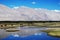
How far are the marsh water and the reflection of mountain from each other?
60cm

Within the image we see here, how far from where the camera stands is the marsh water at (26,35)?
6.65m

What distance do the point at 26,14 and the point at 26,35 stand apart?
0.91 meters

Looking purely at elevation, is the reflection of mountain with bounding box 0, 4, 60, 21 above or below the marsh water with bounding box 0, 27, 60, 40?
above

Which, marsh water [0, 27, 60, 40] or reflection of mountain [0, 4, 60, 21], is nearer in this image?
marsh water [0, 27, 60, 40]

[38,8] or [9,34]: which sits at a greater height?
[38,8]

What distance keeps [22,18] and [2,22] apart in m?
0.93

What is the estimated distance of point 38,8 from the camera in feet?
23.1

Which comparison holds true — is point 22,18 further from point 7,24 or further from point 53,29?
point 53,29

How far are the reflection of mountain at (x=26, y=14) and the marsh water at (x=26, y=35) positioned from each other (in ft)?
1.98

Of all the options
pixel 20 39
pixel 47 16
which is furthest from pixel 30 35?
pixel 47 16

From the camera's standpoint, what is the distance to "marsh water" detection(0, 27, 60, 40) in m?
6.65

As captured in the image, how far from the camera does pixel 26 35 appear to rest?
6973 millimetres

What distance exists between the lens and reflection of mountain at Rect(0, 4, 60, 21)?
22.5 feet

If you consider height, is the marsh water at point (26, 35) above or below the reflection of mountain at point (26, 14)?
below
